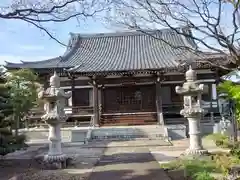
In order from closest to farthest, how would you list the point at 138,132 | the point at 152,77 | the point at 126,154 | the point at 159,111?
the point at 126,154 → the point at 138,132 → the point at 159,111 → the point at 152,77

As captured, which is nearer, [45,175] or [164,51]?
[45,175]

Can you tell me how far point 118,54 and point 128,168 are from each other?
19.2 metres

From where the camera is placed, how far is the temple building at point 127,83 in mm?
22438

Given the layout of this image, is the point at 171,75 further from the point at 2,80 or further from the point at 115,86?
the point at 2,80

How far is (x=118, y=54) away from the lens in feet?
91.4

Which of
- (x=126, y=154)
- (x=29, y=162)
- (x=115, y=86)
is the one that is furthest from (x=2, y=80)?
(x=115, y=86)

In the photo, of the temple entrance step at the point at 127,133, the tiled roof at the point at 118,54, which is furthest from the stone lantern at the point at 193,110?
the tiled roof at the point at 118,54

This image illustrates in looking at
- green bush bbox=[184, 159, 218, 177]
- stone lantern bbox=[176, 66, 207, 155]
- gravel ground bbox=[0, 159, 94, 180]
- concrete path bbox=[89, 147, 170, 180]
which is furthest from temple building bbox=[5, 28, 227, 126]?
green bush bbox=[184, 159, 218, 177]

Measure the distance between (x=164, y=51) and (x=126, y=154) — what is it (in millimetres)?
15773

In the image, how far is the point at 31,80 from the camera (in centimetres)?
1986

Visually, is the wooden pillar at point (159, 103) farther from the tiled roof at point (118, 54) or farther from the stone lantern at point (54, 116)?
the stone lantern at point (54, 116)

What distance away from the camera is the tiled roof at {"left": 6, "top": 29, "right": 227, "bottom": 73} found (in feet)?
75.9

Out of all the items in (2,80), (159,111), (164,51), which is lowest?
(159,111)

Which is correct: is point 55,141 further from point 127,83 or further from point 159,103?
point 127,83
